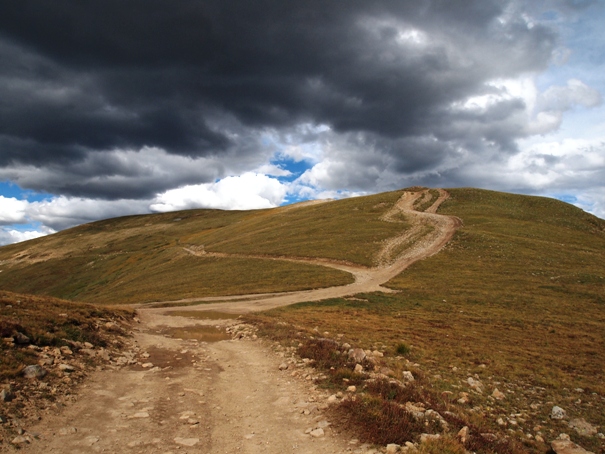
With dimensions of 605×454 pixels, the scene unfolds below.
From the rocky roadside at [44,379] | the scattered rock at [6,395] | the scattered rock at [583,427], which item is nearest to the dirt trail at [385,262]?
the rocky roadside at [44,379]

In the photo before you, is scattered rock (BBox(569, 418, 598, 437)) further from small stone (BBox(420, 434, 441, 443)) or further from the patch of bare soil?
the patch of bare soil

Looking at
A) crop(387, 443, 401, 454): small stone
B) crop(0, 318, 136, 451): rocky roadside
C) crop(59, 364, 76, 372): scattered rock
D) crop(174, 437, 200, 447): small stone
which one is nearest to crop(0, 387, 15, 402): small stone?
crop(0, 318, 136, 451): rocky roadside

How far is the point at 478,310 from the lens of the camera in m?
31.5

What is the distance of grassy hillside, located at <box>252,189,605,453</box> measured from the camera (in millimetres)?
12656

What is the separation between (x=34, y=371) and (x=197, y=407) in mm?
5211

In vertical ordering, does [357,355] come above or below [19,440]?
below

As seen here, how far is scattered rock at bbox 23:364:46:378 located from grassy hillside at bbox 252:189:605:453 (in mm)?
9507

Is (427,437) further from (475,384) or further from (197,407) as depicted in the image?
(475,384)

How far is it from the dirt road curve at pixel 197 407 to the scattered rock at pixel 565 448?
Answer: 561 cm

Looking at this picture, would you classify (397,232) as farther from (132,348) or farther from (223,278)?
(132,348)

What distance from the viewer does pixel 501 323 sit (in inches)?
1070

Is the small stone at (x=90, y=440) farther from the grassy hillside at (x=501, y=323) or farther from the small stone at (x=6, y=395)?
the grassy hillside at (x=501, y=323)

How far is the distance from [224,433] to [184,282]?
53.5 meters

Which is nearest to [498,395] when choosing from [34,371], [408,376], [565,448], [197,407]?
[408,376]
